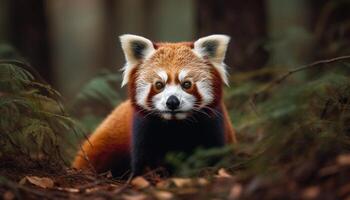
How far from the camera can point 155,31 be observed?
27.9 meters

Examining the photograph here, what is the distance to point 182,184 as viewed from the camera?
4051 millimetres

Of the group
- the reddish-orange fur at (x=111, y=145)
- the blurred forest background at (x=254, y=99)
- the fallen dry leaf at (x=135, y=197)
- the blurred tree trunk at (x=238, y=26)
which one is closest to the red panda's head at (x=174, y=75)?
the blurred forest background at (x=254, y=99)

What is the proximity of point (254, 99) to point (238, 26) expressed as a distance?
7.33ft

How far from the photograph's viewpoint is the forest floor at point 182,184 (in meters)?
3.47

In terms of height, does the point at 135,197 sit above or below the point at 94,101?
above

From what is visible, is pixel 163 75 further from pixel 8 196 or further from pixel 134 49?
pixel 8 196

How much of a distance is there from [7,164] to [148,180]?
116 centimetres

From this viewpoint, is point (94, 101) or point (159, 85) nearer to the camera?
point (159, 85)

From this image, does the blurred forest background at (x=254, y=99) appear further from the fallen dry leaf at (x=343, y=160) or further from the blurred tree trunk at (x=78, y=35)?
the blurred tree trunk at (x=78, y=35)

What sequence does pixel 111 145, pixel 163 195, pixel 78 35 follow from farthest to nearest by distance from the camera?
pixel 78 35 < pixel 111 145 < pixel 163 195

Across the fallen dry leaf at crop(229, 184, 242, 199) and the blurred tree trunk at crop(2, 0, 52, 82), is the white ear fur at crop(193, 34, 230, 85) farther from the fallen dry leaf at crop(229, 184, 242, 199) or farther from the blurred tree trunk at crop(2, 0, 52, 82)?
the blurred tree trunk at crop(2, 0, 52, 82)

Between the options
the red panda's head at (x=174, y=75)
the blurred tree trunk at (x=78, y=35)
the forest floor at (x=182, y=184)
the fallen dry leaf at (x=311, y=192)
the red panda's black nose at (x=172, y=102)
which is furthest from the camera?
the blurred tree trunk at (x=78, y=35)

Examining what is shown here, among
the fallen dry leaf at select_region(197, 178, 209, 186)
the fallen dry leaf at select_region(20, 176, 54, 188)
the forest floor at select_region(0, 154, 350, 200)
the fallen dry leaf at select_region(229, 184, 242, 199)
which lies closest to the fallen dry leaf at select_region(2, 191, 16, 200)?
the forest floor at select_region(0, 154, 350, 200)

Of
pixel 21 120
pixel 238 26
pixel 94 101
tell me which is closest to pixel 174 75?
pixel 21 120
